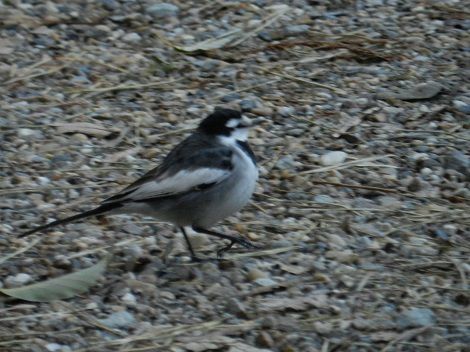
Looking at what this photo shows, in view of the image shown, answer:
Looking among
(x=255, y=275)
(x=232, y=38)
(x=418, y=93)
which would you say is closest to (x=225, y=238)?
(x=255, y=275)

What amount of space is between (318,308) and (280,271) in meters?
0.45

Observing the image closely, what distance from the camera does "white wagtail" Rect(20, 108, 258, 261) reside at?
5820 millimetres

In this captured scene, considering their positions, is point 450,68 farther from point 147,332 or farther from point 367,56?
point 147,332

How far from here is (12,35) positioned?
8.38 meters

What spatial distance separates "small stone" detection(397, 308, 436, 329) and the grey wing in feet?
3.59

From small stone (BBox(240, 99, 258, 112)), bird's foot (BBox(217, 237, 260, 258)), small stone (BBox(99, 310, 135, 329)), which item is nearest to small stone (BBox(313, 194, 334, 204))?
bird's foot (BBox(217, 237, 260, 258))

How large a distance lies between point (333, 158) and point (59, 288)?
2205 millimetres

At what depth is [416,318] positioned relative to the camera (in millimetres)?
5465

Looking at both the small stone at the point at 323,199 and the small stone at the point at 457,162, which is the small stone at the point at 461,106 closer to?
the small stone at the point at 457,162

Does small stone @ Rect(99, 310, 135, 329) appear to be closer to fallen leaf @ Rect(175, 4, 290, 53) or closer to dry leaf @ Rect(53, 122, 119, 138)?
dry leaf @ Rect(53, 122, 119, 138)

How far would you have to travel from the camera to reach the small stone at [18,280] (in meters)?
5.64

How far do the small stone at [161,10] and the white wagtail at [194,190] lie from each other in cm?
289

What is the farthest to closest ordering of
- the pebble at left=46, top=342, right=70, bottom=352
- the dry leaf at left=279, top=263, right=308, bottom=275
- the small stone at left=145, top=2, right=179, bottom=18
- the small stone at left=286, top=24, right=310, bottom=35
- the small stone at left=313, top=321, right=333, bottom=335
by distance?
the small stone at left=145, top=2, right=179, bottom=18 < the small stone at left=286, top=24, right=310, bottom=35 < the dry leaf at left=279, top=263, right=308, bottom=275 < the small stone at left=313, top=321, right=333, bottom=335 < the pebble at left=46, top=342, right=70, bottom=352

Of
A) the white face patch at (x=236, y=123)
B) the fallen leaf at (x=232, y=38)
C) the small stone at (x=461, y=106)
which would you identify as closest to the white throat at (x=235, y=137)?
the white face patch at (x=236, y=123)
